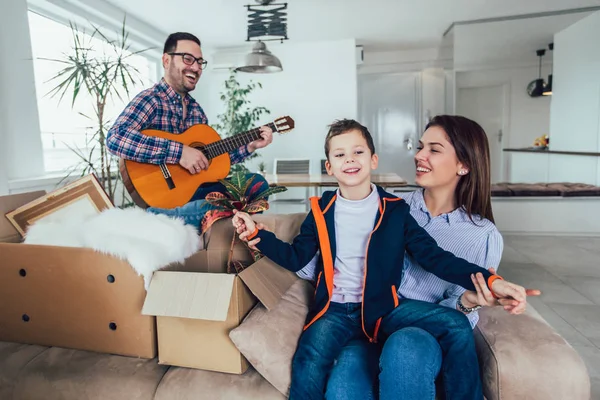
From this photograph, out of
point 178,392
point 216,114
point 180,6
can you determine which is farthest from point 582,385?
point 216,114

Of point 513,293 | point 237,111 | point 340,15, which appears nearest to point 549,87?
point 340,15

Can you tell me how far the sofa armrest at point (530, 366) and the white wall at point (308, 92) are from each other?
15.6 feet

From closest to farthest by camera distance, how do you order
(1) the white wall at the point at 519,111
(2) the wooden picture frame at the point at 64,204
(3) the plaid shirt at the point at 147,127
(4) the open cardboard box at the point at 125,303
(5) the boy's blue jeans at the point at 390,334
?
(5) the boy's blue jeans at the point at 390,334, (4) the open cardboard box at the point at 125,303, (2) the wooden picture frame at the point at 64,204, (3) the plaid shirt at the point at 147,127, (1) the white wall at the point at 519,111

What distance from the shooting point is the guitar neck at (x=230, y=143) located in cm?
201

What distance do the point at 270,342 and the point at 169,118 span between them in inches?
49.8

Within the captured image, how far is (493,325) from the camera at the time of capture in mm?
1136

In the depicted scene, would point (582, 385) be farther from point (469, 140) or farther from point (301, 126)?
point (301, 126)

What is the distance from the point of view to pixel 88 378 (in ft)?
3.85

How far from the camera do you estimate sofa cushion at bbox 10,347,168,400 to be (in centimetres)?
115

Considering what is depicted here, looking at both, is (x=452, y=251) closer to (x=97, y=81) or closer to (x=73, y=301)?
(x=73, y=301)

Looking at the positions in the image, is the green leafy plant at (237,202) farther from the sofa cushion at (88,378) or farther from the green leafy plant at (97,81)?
the green leafy plant at (97,81)

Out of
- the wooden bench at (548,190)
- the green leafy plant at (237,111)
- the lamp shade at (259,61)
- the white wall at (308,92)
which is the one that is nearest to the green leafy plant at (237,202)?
the lamp shade at (259,61)

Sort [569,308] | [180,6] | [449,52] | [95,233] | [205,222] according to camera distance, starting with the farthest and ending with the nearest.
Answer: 1. [449,52]
2. [180,6]
3. [569,308]
4. [205,222]
5. [95,233]

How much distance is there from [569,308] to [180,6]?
13.5 feet
